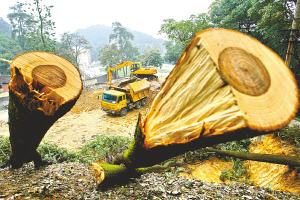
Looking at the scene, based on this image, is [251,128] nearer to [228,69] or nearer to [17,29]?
[228,69]

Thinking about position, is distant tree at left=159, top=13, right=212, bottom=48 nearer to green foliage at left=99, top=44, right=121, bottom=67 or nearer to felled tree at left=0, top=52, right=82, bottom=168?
felled tree at left=0, top=52, right=82, bottom=168

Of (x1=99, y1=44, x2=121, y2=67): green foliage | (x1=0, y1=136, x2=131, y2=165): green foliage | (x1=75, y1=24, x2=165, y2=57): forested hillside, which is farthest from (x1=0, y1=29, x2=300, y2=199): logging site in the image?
(x1=75, y1=24, x2=165, y2=57): forested hillside

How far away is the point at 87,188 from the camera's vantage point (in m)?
2.23

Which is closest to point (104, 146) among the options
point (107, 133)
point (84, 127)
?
point (107, 133)

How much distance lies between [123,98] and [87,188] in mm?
6912

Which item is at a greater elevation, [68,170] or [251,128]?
[251,128]

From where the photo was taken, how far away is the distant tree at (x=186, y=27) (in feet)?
42.9

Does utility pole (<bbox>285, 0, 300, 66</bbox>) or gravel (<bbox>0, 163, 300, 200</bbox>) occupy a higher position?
utility pole (<bbox>285, 0, 300, 66</bbox>)

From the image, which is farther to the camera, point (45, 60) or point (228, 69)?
point (45, 60)

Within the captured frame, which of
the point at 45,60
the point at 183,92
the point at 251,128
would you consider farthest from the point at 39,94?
the point at 251,128

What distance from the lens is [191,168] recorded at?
491 centimetres

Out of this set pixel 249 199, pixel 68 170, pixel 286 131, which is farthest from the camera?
pixel 286 131

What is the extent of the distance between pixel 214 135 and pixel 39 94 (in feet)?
5.23

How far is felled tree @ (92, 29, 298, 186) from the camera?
81cm
